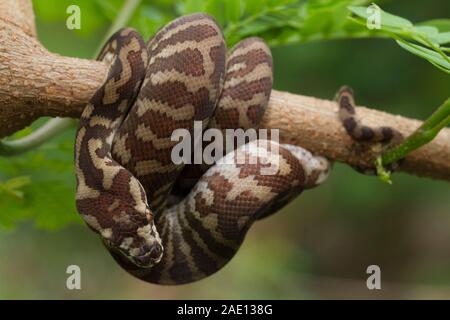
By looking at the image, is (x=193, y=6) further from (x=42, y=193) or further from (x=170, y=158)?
(x=42, y=193)

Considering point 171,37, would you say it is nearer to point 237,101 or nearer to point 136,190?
point 237,101

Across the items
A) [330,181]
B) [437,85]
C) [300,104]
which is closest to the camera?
[300,104]

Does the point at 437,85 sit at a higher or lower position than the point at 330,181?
higher

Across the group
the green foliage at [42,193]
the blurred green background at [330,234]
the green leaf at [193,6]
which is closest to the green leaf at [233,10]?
the green leaf at [193,6]

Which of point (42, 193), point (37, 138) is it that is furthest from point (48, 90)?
point (42, 193)

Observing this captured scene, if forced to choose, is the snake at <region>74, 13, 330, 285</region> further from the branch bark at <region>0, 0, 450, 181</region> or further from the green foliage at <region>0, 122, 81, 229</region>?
the green foliage at <region>0, 122, 81, 229</region>

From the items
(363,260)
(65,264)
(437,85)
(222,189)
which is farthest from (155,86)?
(363,260)
